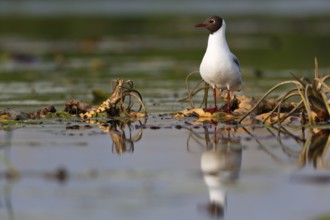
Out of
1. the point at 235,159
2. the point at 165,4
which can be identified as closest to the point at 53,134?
the point at 235,159

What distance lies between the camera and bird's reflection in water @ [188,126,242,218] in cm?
646

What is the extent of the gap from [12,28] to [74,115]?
1202 inches

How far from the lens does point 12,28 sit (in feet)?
136

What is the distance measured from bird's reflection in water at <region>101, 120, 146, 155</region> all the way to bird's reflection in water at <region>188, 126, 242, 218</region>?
0.66 metres

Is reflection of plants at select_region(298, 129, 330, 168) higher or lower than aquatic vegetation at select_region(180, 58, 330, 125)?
lower

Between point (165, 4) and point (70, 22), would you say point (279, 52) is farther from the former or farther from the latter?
point (165, 4)

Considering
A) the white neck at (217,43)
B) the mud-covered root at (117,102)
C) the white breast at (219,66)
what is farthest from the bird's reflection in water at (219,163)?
the mud-covered root at (117,102)

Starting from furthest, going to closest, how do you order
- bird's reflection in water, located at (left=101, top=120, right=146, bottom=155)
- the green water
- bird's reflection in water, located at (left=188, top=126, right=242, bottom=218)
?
the green water < bird's reflection in water, located at (left=101, top=120, right=146, bottom=155) < bird's reflection in water, located at (left=188, top=126, right=242, bottom=218)

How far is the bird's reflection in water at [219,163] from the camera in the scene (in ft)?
21.2

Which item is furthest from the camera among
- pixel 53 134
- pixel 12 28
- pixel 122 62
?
pixel 12 28

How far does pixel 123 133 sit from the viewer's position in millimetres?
10133

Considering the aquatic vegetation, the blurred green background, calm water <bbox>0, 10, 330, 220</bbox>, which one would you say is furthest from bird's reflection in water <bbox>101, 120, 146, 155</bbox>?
the blurred green background

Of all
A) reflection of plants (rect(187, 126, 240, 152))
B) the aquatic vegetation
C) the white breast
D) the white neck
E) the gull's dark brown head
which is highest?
the gull's dark brown head

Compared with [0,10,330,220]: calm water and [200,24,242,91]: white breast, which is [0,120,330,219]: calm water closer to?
[0,10,330,220]: calm water
